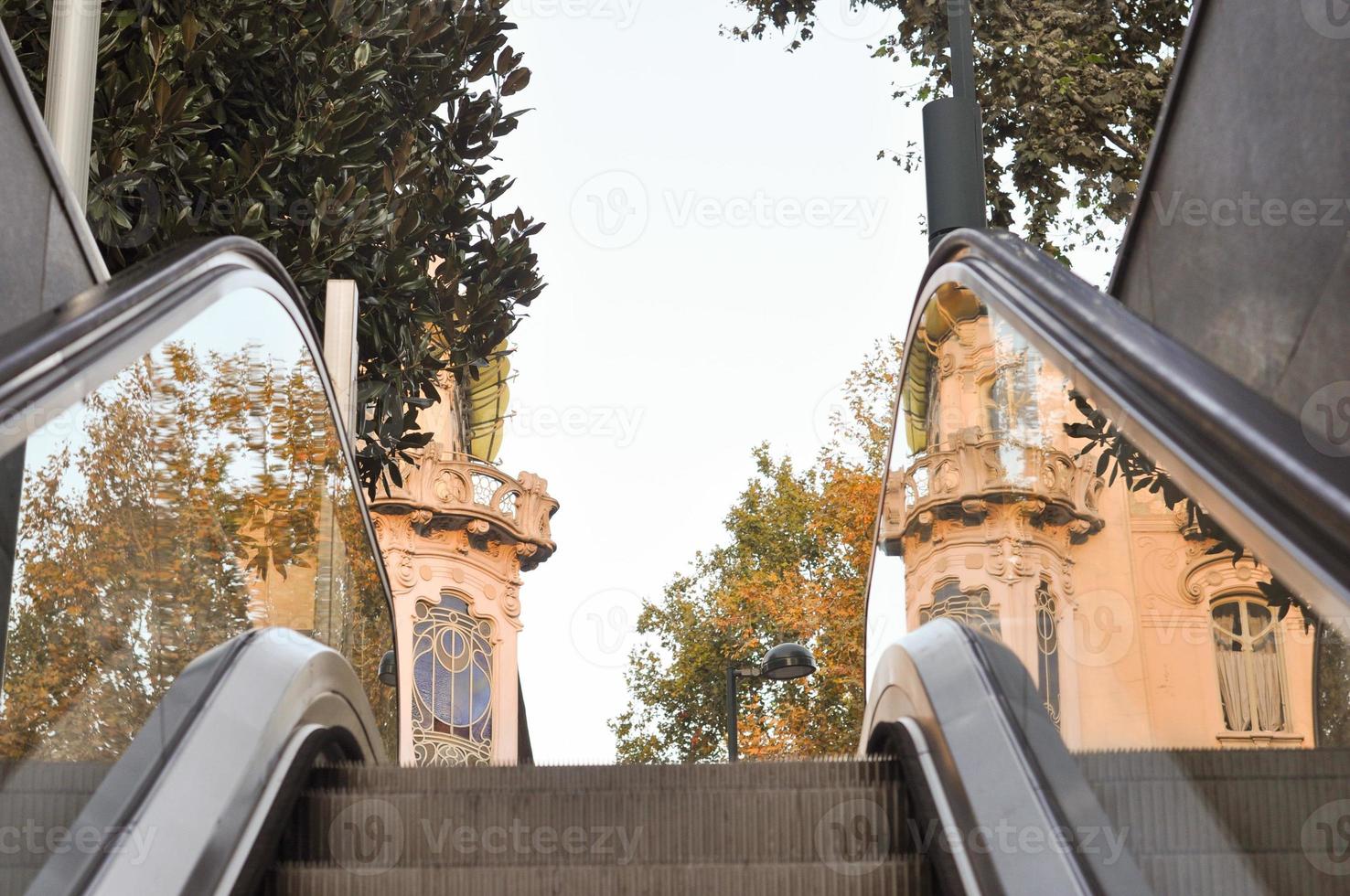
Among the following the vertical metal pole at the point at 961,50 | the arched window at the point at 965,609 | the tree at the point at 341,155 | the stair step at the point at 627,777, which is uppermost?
the vertical metal pole at the point at 961,50

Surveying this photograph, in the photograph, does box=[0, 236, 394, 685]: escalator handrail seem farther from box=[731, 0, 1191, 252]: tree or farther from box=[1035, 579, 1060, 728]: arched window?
box=[731, 0, 1191, 252]: tree

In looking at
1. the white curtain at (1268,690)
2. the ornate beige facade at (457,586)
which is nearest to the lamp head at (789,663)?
the ornate beige facade at (457,586)

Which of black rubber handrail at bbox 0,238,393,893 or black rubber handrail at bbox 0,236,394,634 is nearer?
black rubber handrail at bbox 0,236,394,634

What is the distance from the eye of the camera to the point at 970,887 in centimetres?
301

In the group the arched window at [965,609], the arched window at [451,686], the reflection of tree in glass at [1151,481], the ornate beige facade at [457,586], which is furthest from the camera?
Result: the ornate beige facade at [457,586]

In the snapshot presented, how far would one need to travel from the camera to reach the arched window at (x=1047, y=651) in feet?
11.0

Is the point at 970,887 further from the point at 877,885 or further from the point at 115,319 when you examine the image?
the point at 115,319

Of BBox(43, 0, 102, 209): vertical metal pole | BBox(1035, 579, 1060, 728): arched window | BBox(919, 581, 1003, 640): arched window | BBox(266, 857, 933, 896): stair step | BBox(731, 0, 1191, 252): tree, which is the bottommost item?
BBox(266, 857, 933, 896): stair step

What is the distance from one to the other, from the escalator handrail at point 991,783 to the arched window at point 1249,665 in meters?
0.38

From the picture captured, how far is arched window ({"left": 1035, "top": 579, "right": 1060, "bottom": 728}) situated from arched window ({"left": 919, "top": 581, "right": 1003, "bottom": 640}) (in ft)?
0.75

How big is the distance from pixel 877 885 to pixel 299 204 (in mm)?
4915

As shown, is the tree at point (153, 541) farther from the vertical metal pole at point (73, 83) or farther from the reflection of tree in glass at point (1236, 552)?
the reflection of tree in glass at point (1236, 552)

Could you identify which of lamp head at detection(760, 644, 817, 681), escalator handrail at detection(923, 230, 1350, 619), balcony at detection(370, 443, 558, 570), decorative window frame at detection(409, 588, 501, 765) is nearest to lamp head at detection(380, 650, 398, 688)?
escalator handrail at detection(923, 230, 1350, 619)

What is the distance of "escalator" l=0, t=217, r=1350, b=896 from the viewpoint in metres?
2.33
